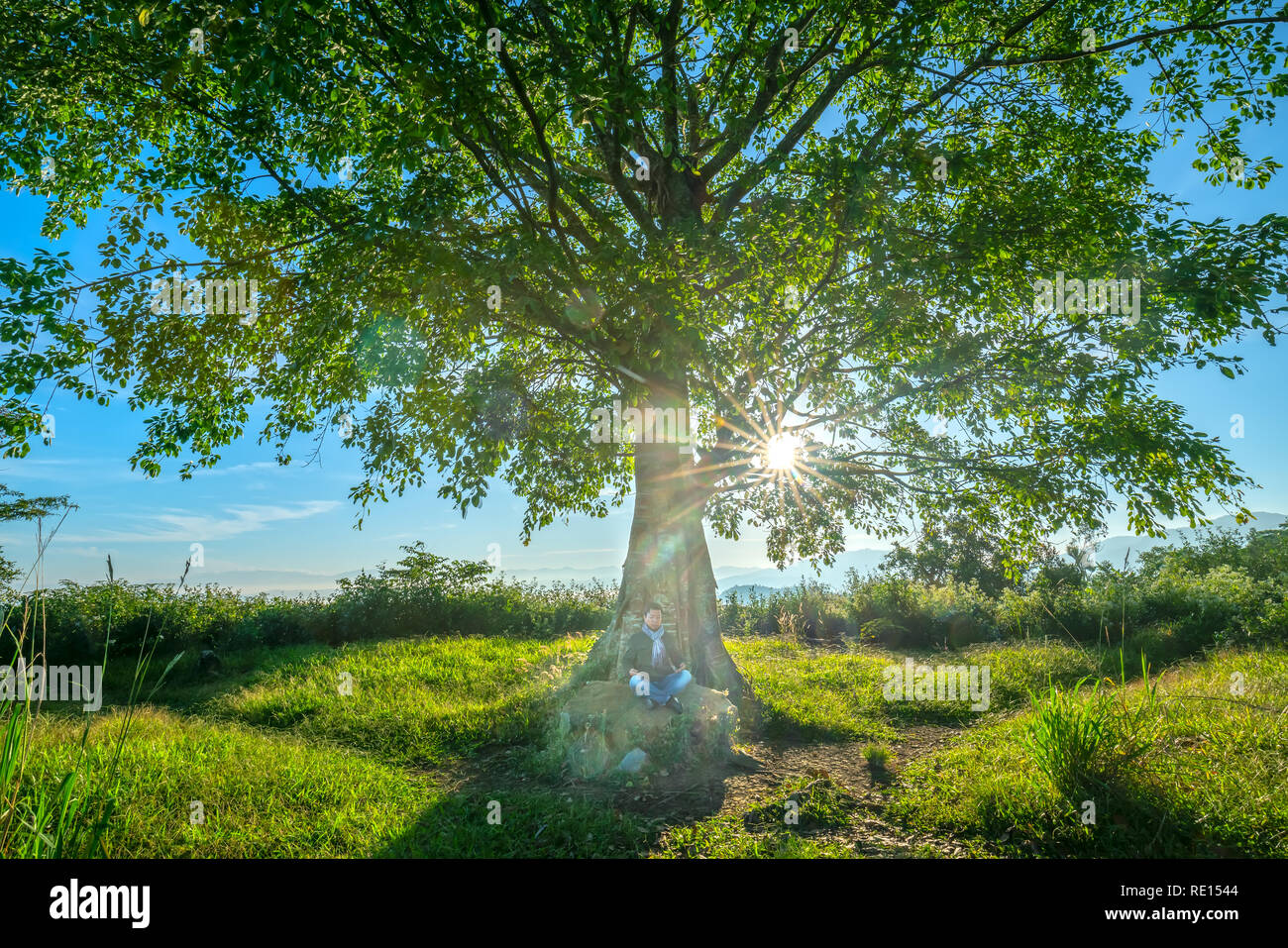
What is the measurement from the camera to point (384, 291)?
8.77 meters

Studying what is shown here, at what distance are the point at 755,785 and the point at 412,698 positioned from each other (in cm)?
642

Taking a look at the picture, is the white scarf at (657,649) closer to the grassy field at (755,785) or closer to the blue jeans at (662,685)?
the blue jeans at (662,685)

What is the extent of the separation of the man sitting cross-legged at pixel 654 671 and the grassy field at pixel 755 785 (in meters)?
1.19

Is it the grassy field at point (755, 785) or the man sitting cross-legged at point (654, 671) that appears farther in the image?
the man sitting cross-legged at point (654, 671)

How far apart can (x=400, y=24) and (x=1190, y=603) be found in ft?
67.7

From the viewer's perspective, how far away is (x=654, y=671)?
848 cm

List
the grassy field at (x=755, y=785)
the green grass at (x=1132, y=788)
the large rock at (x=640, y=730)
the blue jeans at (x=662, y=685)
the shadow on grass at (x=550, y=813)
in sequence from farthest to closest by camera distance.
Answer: the blue jeans at (x=662, y=685), the large rock at (x=640, y=730), the shadow on grass at (x=550, y=813), the grassy field at (x=755, y=785), the green grass at (x=1132, y=788)

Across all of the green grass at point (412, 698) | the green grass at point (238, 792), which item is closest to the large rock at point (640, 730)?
the green grass at point (412, 698)

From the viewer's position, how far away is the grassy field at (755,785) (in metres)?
5.22

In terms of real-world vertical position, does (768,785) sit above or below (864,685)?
above

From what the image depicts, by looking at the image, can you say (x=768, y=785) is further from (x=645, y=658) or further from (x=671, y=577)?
(x=671, y=577)

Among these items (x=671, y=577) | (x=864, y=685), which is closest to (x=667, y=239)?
(x=671, y=577)

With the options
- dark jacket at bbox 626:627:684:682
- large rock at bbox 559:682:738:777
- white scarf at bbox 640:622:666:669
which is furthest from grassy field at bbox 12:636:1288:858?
white scarf at bbox 640:622:666:669
